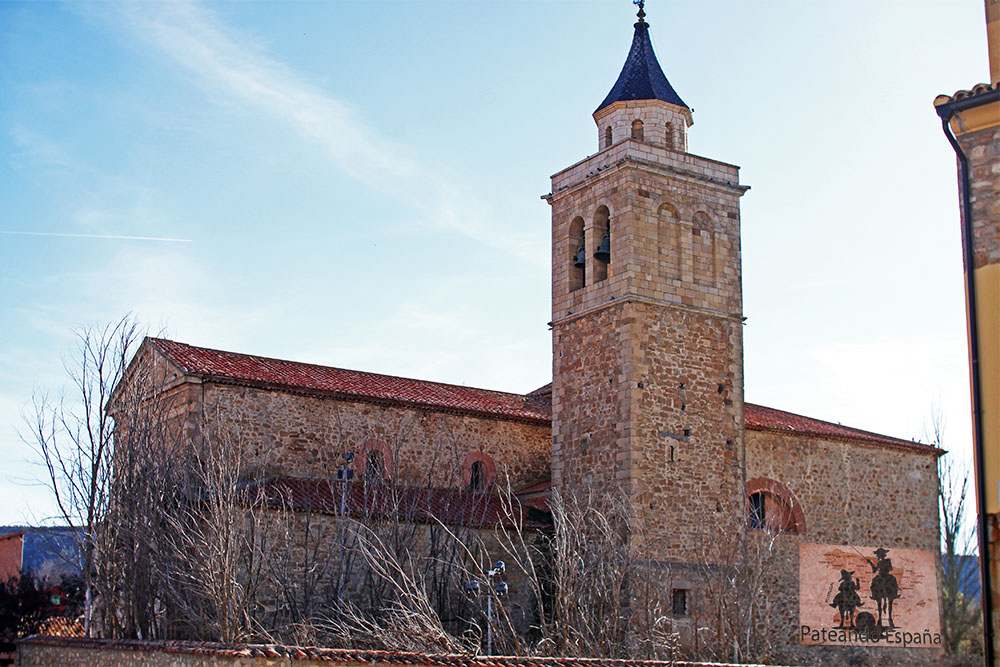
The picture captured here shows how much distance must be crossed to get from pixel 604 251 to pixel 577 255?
3.62 ft

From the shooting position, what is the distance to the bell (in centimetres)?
2258

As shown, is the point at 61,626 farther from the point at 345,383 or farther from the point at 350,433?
the point at 345,383

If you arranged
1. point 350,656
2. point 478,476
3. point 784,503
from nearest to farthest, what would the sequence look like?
point 350,656 < point 478,476 < point 784,503

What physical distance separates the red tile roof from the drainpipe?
44.2ft

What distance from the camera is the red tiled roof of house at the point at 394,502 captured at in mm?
19436

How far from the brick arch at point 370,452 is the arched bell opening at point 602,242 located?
5.73m

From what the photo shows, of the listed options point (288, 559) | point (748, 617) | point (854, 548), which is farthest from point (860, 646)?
point (288, 559)

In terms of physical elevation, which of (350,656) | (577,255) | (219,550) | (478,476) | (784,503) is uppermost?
(577,255)

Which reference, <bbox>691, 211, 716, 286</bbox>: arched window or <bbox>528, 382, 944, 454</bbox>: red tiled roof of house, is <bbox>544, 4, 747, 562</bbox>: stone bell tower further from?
<bbox>528, 382, 944, 454</bbox>: red tiled roof of house

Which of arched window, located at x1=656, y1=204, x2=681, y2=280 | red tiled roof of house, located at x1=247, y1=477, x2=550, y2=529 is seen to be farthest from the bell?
red tiled roof of house, located at x1=247, y1=477, x2=550, y2=529

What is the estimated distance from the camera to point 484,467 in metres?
24.0

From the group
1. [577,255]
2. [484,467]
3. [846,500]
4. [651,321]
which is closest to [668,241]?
[651,321]

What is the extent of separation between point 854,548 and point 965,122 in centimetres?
1671

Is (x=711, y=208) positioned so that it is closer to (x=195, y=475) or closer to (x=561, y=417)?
(x=561, y=417)
